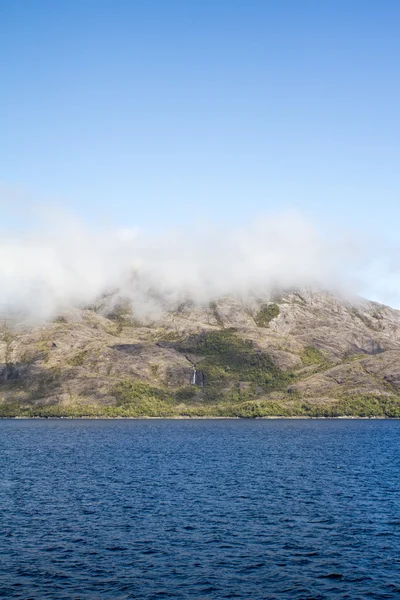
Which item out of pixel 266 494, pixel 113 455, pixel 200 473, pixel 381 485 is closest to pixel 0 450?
pixel 113 455

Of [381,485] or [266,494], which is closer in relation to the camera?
[266,494]

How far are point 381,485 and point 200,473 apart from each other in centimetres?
3617

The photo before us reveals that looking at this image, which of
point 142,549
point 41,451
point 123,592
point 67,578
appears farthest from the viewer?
point 41,451

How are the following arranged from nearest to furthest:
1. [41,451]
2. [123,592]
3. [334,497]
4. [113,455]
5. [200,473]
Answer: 1. [123,592]
2. [334,497]
3. [200,473]
4. [113,455]
5. [41,451]

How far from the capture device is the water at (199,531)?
53.1m

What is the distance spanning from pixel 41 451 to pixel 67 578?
121 m

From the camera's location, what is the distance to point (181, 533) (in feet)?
231

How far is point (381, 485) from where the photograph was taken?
342ft

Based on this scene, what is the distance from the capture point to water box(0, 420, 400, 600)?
53.1 m

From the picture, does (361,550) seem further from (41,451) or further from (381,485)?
(41,451)

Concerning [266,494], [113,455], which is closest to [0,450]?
[113,455]

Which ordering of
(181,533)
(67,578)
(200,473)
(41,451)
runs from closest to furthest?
(67,578) < (181,533) < (200,473) < (41,451)

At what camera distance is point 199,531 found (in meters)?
71.4

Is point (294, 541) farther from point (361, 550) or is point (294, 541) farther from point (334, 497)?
point (334, 497)
